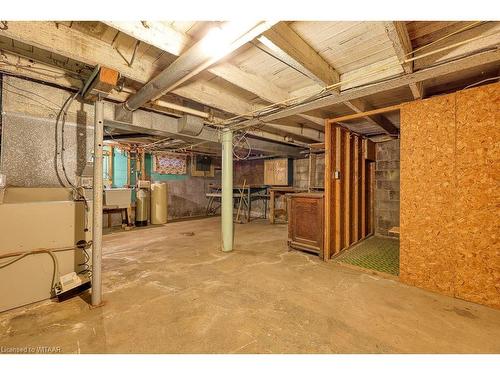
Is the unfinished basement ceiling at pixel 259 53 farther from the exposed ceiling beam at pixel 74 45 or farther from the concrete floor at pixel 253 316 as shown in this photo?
the concrete floor at pixel 253 316

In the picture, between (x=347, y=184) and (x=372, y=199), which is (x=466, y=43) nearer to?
(x=347, y=184)

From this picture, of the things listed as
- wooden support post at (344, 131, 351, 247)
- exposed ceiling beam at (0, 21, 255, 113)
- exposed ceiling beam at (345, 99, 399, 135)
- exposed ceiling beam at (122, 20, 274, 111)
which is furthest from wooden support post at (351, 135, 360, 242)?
exposed ceiling beam at (0, 21, 255, 113)

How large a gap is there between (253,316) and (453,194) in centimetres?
237

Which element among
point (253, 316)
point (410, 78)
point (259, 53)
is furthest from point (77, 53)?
point (410, 78)

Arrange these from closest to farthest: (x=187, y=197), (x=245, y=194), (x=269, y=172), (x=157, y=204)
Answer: (x=157, y=204) < (x=269, y=172) < (x=245, y=194) < (x=187, y=197)

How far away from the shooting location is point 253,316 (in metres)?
1.93

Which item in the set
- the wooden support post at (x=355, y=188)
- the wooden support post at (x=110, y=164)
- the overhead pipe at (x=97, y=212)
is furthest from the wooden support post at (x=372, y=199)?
the wooden support post at (x=110, y=164)

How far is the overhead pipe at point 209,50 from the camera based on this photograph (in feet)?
4.58

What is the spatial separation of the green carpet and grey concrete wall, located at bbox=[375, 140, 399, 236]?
0.50m

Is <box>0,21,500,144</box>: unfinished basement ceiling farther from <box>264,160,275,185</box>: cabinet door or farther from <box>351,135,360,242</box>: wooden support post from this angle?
<box>264,160,275,185</box>: cabinet door

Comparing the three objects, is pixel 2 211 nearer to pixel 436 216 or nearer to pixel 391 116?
pixel 436 216

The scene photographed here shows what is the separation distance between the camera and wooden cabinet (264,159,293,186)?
7158mm
